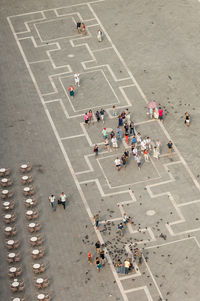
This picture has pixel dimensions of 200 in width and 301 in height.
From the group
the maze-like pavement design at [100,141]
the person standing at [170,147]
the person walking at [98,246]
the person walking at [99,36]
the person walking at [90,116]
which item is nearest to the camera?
the person walking at [98,246]

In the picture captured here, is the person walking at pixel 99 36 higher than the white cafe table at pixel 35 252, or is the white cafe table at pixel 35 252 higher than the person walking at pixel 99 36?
the person walking at pixel 99 36

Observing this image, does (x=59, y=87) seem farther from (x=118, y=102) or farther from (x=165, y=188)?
(x=165, y=188)

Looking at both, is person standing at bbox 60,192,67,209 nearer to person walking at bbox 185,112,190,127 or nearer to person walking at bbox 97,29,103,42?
person walking at bbox 185,112,190,127

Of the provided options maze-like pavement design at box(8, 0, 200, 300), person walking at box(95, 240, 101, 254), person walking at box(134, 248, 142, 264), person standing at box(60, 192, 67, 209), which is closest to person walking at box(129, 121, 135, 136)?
maze-like pavement design at box(8, 0, 200, 300)

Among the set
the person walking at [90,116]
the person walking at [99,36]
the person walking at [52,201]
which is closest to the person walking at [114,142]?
the person walking at [90,116]

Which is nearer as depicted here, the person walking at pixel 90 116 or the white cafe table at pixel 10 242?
the white cafe table at pixel 10 242

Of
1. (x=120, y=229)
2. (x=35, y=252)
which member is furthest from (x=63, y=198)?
(x=35, y=252)

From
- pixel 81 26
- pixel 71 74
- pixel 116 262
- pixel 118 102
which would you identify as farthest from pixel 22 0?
pixel 116 262

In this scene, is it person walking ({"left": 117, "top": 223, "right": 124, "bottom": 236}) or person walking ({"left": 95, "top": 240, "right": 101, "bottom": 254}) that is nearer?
person walking ({"left": 95, "top": 240, "right": 101, "bottom": 254})

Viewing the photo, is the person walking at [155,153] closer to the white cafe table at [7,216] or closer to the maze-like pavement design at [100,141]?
the maze-like pavement design at [100,141]
